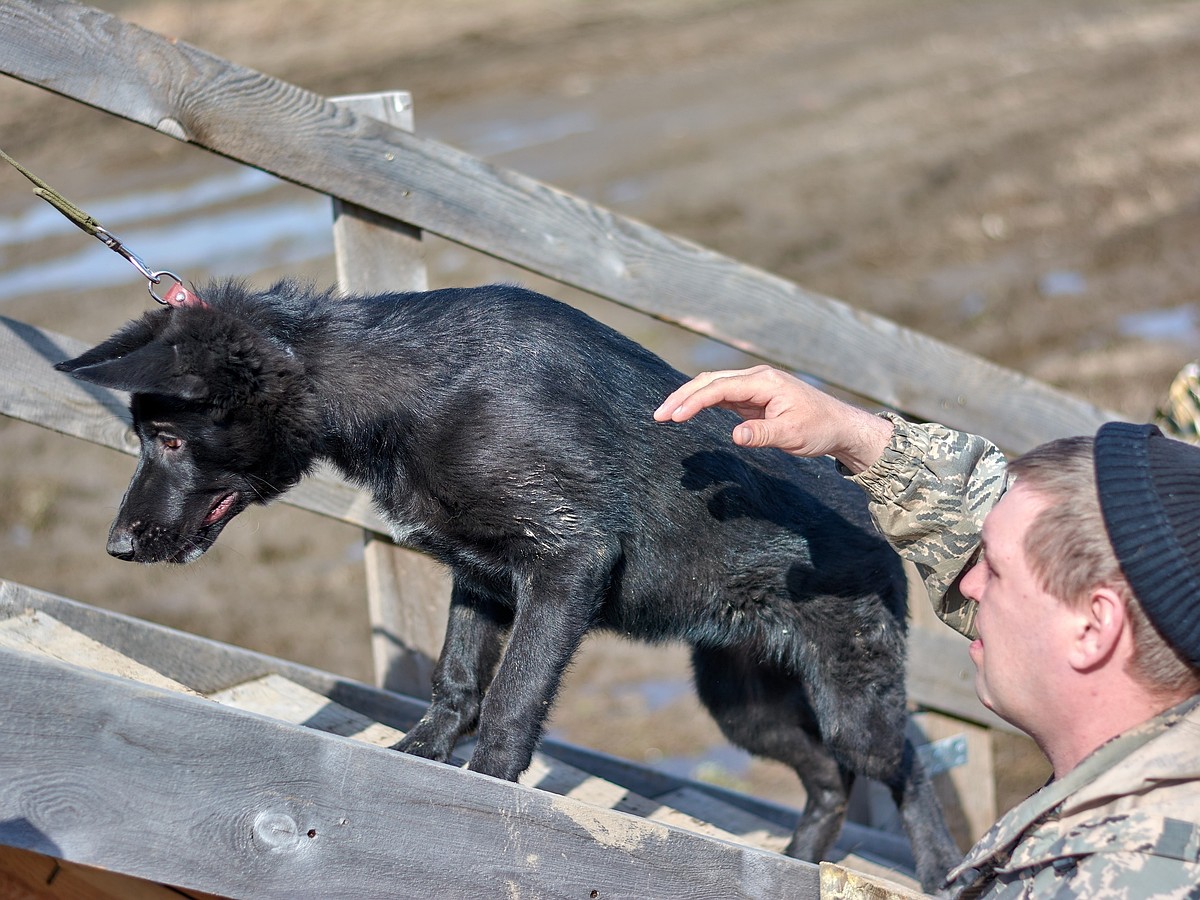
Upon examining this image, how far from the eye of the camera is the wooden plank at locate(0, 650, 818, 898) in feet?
6.29

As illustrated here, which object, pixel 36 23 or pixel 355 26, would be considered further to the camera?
pixel 355 26

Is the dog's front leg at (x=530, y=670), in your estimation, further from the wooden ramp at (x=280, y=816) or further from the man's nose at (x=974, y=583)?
the man's nose at (x=974, y=583)

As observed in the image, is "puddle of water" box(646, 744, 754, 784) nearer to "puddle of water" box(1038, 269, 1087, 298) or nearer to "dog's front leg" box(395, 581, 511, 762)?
"dog's front leg" box(395, 581, 511, 762)

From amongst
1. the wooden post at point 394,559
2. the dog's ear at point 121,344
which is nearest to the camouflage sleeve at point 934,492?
the wooden post at point 394,559

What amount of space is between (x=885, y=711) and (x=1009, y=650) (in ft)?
4.62

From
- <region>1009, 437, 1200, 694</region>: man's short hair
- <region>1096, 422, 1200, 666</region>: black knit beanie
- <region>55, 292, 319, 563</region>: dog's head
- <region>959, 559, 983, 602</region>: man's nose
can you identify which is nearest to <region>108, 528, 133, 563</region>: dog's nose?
<region>55, 292, 319, 563</region>: dog's head

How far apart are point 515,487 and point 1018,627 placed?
122 cm

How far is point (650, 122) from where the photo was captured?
15023mm

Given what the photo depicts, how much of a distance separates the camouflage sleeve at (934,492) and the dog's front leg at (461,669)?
1186mm

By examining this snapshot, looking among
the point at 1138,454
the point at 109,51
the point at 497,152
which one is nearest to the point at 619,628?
the point at 1138,454

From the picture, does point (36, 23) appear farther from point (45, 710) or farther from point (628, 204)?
point (628, 204)

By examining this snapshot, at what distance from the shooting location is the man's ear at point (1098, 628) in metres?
1.89

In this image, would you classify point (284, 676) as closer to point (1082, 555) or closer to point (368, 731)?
point (368, 731)

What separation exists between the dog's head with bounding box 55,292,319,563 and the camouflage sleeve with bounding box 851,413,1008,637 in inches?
54.4
